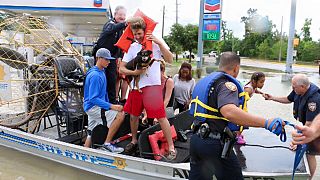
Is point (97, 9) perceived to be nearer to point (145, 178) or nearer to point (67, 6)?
point (67, 6)

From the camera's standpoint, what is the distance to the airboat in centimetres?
343

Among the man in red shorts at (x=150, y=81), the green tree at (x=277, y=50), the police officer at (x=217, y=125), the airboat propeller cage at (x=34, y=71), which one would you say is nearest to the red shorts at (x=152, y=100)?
the man in red shorts at (x=150, y=81)

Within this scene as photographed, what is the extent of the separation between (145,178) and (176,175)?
0.40 metres

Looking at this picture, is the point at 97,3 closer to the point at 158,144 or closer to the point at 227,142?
the point at 158,144

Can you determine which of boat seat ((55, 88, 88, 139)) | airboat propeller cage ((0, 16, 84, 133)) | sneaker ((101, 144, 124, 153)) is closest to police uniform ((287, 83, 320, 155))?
sneaker ((101, 144, 124, 153))

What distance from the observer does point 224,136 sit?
2514mm

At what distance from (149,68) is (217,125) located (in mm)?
1497

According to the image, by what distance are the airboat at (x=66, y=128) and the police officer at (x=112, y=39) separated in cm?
49

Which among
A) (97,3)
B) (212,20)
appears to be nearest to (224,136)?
(212,20)

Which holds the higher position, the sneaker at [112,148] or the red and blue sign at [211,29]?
the red and blue sign at [211,29]

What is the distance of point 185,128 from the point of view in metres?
Answer: 4.80

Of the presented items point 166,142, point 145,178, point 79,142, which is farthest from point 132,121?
point 79,142

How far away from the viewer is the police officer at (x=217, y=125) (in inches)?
96.7

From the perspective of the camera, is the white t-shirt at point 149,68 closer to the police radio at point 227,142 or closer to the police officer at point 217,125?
the police officer at point 217,125
